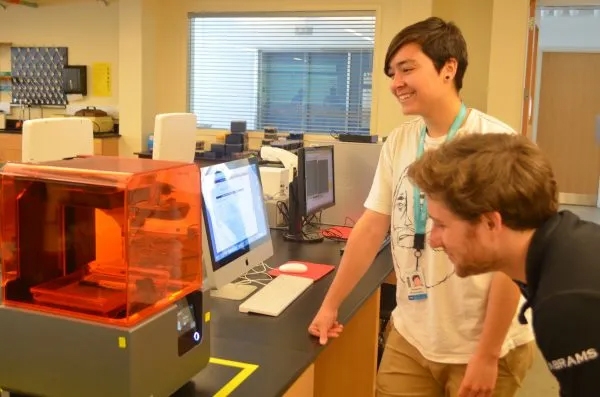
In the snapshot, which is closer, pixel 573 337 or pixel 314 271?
pixel 573 337

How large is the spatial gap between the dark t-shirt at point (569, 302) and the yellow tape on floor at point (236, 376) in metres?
0.72

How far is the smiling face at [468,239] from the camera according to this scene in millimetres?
1093

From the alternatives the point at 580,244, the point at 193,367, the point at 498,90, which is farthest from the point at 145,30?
the point at 580,244

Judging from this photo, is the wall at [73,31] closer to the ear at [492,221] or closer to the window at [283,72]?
the window at [283,72]

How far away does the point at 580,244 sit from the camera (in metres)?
0.98

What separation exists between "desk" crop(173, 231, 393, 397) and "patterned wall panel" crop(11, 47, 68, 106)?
4412 millimetres

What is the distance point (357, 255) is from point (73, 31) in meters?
5.69

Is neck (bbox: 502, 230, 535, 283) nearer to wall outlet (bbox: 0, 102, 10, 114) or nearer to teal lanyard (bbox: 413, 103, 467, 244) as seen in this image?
teal lanyard (bbox: 413, 103, 467, 244)

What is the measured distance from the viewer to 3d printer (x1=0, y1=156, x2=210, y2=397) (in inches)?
49.4

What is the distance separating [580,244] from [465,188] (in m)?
0.20

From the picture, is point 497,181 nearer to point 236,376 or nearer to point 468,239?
point 468,239

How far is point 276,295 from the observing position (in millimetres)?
2180

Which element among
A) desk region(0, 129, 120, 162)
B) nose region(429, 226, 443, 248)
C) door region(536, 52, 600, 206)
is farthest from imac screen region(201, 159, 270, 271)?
door region(536, 52, 600, 206)

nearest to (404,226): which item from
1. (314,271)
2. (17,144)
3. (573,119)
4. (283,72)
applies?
(314,271)
